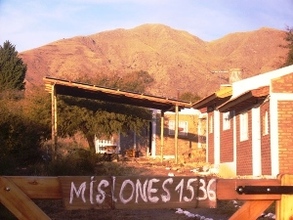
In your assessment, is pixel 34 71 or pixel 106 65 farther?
pixel 106 65

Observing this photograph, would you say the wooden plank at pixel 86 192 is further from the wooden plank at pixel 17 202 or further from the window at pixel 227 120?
the window at pixel 227 120

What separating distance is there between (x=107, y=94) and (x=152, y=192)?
2283cm

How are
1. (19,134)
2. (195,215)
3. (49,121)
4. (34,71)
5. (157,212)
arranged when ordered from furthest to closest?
(34,71) → (49,121) → (19,134) → (157,212) → (195,215)

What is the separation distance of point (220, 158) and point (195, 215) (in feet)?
44.3

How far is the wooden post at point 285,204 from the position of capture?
16.3 feet

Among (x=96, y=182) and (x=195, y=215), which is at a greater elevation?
(x=96, y=182)

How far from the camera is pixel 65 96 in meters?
32.8

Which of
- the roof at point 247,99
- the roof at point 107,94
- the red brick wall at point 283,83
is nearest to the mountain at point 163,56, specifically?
the roof at point 107,94

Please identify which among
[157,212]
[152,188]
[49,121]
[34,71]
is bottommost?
[157,212]

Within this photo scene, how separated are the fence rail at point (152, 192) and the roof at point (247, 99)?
1286cm

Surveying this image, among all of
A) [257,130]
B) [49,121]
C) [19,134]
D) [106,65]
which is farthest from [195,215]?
[106,65]

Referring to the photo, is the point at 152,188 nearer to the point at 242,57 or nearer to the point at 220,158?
the point at 220,158

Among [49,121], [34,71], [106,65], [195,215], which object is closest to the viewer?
[195,215]

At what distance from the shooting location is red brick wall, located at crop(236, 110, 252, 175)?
19.8 m
